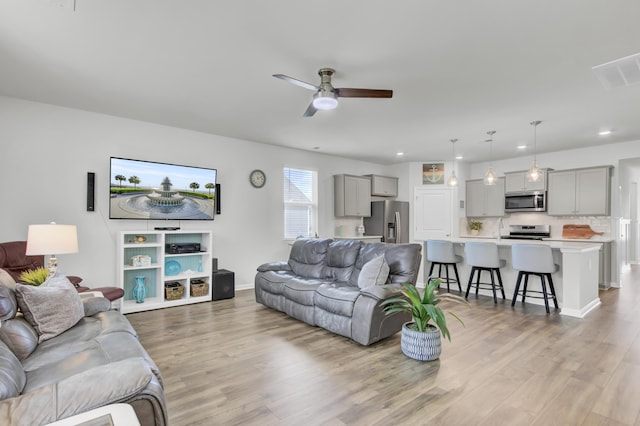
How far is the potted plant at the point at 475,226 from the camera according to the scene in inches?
305

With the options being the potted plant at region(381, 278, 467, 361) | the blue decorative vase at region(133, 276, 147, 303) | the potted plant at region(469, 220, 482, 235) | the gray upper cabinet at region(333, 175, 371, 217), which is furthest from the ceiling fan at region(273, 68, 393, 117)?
the potted plant at region(469, 220, 482, 235)

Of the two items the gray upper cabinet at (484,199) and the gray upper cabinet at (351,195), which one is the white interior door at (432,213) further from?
the gray upper cabinet at (351,195)

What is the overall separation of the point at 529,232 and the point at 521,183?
106 centimetres

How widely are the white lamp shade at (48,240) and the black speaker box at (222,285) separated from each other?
220 cm

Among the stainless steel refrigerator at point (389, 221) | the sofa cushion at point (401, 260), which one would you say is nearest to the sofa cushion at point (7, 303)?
the sofa cushion at point (401, 260)

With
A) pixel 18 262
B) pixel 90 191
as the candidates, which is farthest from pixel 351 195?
pixel 18 262

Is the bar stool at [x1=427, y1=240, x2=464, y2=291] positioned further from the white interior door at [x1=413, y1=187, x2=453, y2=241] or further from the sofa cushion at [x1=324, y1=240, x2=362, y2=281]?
the white interior door at [x1=413, y1=187, x2=453, y2=241]

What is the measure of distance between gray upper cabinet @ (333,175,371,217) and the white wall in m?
1.55

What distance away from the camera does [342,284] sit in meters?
3.82

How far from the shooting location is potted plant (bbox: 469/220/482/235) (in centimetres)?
775

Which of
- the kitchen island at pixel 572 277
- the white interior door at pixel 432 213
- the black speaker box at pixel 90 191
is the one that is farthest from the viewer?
the white interior door at pixel 432 213

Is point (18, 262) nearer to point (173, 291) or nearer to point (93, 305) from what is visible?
point (93, 305)

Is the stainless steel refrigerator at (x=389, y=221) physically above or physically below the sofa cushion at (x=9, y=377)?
above

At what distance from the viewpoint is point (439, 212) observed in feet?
24.8
